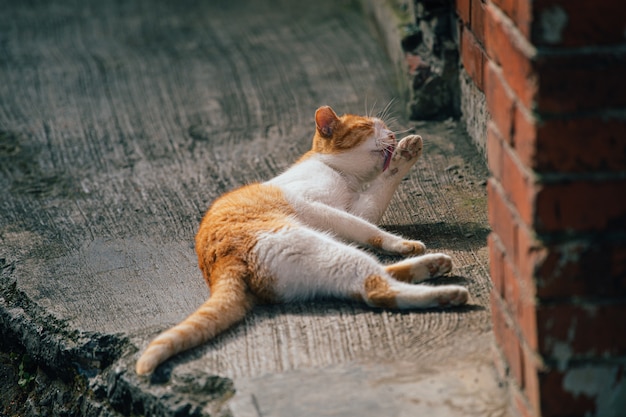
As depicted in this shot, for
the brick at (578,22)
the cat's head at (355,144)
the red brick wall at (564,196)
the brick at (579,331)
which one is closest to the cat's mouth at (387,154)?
the cat's head at (355,144)

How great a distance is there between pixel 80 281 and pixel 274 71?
271 centimetres

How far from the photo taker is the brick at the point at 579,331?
6.42 ft

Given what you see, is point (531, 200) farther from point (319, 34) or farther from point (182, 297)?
point (319, 34)

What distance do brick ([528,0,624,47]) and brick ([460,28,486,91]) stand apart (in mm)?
2212

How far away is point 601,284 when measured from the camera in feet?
6.37

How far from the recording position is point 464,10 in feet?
14.0

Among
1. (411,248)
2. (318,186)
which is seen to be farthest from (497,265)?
(318,186)

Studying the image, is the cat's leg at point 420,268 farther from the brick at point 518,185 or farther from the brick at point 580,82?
the brick at point 580,82

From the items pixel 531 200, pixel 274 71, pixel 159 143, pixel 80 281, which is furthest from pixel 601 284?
pixel 274 71

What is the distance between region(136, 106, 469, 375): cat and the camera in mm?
2697

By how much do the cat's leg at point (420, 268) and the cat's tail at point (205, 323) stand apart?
0.49m

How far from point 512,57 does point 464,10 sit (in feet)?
7.89

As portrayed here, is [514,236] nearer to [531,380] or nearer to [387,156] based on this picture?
[531,380]

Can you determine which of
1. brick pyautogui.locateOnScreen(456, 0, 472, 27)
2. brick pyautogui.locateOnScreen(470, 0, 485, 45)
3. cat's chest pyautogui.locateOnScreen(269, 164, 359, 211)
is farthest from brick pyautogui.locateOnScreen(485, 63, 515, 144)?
brick pyautogui.locateOnScreen(456, 0, 472, 27)
